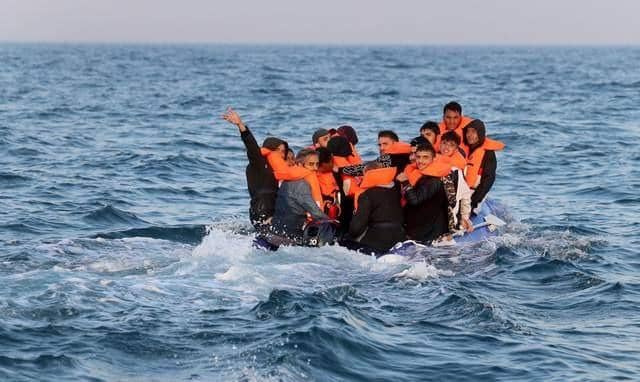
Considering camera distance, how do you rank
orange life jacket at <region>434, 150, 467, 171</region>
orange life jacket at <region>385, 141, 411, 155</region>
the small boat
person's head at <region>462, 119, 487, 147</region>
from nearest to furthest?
the small boat < orange life jacket at <region>434, 150, 467, 171</region> < orange life jacket at <region>385, 141, 411, 155</region> < person's head at <region>462, 119, 487, 147</region>

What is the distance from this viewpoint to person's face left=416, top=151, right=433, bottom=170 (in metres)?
14.4

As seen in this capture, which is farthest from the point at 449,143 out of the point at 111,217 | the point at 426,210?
the point at 111,217

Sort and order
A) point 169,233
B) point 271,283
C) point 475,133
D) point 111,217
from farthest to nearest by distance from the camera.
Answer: point 111,217 → point 169,233 → point 475,133 → point 271,283

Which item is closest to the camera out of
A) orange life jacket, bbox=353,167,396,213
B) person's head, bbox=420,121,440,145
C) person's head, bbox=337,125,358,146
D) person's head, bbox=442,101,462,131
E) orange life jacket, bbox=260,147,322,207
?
orange life jacket, bbox=353,167,396,213

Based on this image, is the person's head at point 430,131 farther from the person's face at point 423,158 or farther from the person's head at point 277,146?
the person's head at point 277,146

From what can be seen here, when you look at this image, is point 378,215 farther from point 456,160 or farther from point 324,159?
point 456,160

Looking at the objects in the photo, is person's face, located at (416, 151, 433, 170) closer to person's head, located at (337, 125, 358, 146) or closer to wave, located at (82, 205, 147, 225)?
person's head, located at (337, 125, 358, 146)

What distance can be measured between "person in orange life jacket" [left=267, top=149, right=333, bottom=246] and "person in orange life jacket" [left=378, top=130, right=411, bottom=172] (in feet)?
3.81

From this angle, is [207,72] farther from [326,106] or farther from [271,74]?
[326,106]

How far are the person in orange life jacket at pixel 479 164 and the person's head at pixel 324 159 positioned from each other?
2.43m

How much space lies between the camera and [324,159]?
1501cm

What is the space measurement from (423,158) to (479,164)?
218cm

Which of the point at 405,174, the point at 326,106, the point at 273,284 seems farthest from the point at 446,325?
the point at 326,106

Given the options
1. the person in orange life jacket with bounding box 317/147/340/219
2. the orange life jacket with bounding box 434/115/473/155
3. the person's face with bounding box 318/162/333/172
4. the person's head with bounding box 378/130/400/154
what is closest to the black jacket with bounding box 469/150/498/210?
the orange life jacket with bounding box 434/115/473/155
